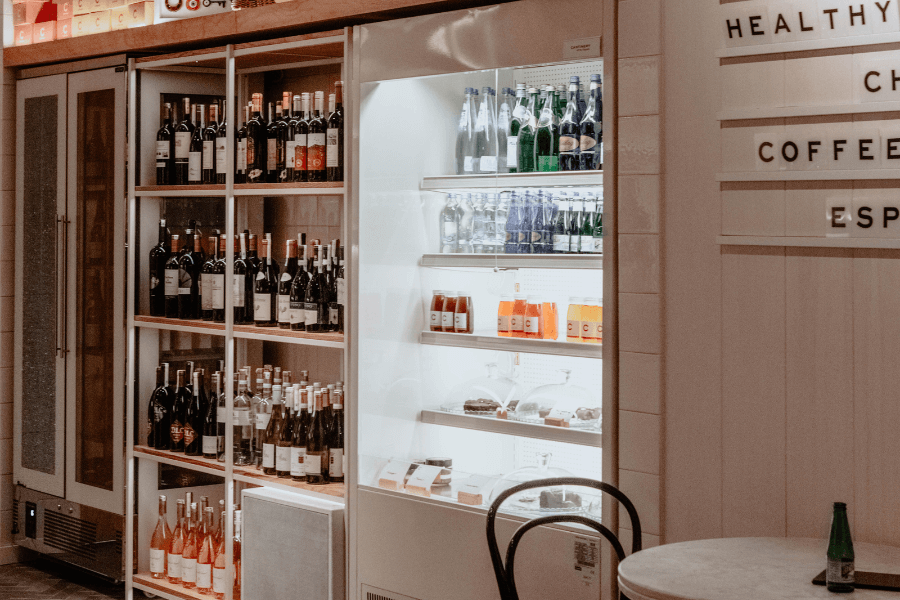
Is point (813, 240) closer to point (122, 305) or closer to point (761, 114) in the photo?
point (761, 114)

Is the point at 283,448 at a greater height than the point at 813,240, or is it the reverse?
the point at 813,240

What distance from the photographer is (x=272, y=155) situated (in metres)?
3.95

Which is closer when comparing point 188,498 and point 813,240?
point 813,240

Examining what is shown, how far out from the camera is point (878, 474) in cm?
251

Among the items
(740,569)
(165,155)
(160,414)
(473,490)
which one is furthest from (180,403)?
(740,569)

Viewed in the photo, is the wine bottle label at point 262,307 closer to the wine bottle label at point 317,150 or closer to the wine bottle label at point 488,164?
the wine bottle label at point 317,150

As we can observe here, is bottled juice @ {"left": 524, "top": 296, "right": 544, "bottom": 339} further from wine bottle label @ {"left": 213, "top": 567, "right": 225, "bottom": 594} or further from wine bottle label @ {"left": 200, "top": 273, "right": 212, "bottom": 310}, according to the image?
wine bottle label @ {"left": 213, "top": 567, "right": 225, "bottom": 594}

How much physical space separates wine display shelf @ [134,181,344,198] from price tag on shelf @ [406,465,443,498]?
1.04m

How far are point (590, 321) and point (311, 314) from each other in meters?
1.14

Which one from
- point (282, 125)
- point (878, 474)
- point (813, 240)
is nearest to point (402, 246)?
point (282, 125)

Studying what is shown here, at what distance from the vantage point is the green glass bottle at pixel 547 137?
333 centimetres

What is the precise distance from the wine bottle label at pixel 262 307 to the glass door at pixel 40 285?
46.0 inches

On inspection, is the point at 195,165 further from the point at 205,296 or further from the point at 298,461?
the point at 298,461

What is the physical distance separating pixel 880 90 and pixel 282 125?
2281 millimetres
